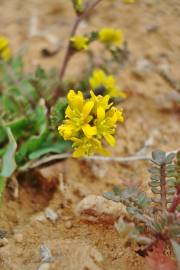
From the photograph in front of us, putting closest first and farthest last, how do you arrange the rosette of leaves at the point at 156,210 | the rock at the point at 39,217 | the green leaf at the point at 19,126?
the rosette of leaves at the point at 156,210 → the rock at the point at 39,217 → the green leaf at the point at 19,126

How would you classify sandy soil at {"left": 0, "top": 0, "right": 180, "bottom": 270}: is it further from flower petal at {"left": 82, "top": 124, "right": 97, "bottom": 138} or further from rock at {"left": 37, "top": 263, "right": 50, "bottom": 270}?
flower petal at {"left": 82, "top": 124, "right": 97, "bottom": 138}

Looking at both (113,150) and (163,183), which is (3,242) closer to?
(163,183)

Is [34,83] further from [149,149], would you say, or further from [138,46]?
[138,46]

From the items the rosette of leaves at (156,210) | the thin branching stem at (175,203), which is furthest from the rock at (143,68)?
the thin branching stem at (175,203)

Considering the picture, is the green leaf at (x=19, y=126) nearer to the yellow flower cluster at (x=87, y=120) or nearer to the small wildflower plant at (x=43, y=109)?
the small wildflower plant at (x=43, y=109)

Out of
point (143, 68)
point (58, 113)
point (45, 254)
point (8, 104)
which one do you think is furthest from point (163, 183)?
point (143, 68)
